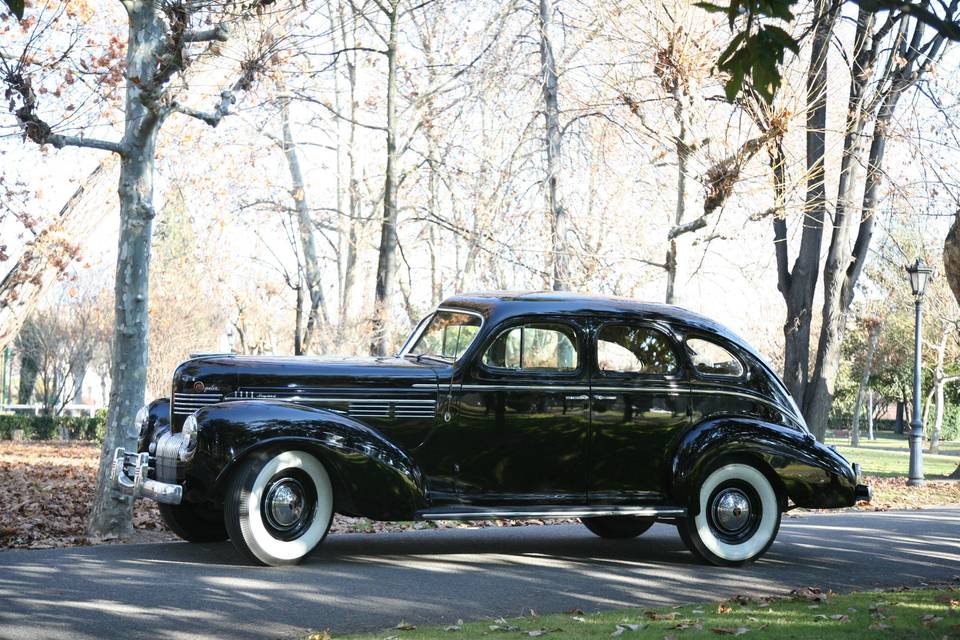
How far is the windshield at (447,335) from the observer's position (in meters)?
8.90

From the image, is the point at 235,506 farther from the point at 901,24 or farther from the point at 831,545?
the point at 901,24

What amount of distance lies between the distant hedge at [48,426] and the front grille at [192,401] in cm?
2778

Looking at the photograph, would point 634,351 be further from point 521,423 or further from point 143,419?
point 143,419

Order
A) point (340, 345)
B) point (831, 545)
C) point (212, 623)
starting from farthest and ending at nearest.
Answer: point (340, 345) < point (831, 545) < point (212, 623)

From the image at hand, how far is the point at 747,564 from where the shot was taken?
29.5 feet

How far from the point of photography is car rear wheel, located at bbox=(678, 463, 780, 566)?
8.91 metres

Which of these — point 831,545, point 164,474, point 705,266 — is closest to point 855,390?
point 705,266

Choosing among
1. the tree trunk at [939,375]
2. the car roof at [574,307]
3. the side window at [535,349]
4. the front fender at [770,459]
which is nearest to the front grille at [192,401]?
the side window at [535,349]

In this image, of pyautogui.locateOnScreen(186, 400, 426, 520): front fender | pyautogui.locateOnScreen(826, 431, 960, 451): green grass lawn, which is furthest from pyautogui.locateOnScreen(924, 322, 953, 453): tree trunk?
pyautogui.locateOnScreen(186, 400, 426, 520): front fender

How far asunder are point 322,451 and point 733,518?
351cm

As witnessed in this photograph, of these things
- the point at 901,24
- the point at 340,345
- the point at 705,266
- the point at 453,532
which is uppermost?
the point at 901,24

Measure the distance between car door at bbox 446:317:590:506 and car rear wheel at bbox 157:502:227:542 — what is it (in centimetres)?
224

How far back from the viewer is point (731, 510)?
29.6 ft

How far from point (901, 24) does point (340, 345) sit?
14.8 metres
